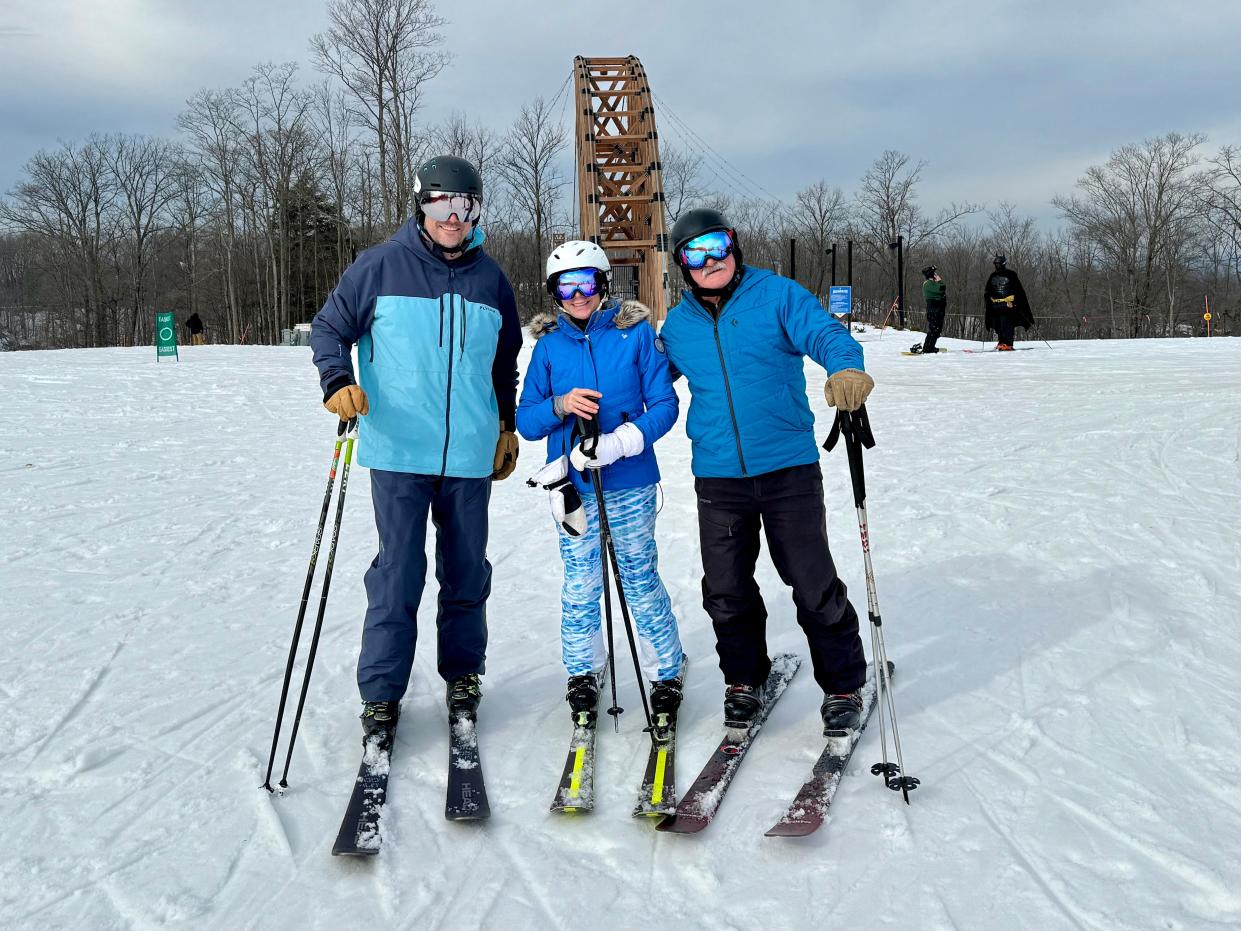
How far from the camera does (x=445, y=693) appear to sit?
3469 millimetres

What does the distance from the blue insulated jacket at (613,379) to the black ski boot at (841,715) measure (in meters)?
1.00

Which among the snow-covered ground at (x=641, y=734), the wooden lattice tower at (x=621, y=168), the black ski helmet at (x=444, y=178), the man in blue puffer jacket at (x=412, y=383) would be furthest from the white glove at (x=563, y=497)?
the wooden lattice tower at (x=621, y=168)

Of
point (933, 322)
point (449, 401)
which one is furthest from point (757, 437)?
point (933, 322)

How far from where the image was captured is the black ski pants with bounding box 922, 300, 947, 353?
16.6 meters

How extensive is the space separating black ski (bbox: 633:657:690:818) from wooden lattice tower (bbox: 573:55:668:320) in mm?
21894

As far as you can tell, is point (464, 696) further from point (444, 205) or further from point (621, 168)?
point (621, 168)

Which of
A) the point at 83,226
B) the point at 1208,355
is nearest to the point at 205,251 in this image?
the point at 83,226

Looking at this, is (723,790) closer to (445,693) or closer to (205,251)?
(445,693)

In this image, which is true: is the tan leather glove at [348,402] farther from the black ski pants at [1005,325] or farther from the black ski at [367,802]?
the black ski pants at [1005,325]

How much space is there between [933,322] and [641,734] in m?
15.4

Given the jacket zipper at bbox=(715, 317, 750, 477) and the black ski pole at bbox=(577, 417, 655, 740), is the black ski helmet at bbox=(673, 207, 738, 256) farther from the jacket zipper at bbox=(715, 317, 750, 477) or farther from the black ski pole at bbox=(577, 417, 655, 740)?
the black ski pole at bbox=(577, 417, 655, 740)

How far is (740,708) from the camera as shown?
3029mm

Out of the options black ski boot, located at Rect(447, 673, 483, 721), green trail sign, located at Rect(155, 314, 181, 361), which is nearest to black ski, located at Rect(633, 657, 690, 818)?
black ski boot, located at Rect(447, 673, 483, 721)

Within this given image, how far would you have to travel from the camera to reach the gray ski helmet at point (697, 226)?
9.76 feet
